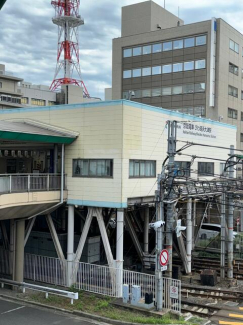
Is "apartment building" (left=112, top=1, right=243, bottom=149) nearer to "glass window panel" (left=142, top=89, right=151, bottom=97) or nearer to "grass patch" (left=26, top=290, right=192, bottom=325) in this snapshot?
"glass window panel" (left=142, top=89, right=151, bottom=97)

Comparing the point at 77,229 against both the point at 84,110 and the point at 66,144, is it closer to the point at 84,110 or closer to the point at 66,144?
the point at 66,144

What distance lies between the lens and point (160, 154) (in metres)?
20.9

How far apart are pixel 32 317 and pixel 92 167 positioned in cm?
712

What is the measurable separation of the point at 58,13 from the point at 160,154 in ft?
199

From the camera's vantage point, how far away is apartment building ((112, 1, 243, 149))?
46.3 metres

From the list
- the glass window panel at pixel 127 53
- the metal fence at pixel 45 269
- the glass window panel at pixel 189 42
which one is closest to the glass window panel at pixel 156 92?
the glass window panel at pixel 127 53

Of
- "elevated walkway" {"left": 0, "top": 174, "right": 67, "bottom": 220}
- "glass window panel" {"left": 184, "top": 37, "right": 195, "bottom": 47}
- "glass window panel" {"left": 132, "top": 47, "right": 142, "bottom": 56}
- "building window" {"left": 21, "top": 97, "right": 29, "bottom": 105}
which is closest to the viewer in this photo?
"elevated walkway" {"left": 0, "top": 174, "right": 67, "bottom": 220}

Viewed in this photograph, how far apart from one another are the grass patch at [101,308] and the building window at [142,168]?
18.8 feet

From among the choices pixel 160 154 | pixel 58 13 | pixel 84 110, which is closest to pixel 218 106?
pixel 160 154

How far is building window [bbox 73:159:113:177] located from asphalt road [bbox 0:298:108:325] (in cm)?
630

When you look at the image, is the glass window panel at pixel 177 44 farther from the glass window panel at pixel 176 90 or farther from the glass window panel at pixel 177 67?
the glass window panel at pixel 176 90

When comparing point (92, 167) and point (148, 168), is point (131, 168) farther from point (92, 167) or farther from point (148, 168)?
point (92, 167)

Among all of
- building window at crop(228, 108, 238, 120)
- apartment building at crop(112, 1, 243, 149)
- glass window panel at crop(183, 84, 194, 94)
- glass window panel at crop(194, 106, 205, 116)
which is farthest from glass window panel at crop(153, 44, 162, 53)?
building window at crop(228, 108, 238, 120)

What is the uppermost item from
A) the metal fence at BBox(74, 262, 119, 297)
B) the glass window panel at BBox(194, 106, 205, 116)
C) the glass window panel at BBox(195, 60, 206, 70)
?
the glass window panel at BBox(195, 60, 206, 70)
